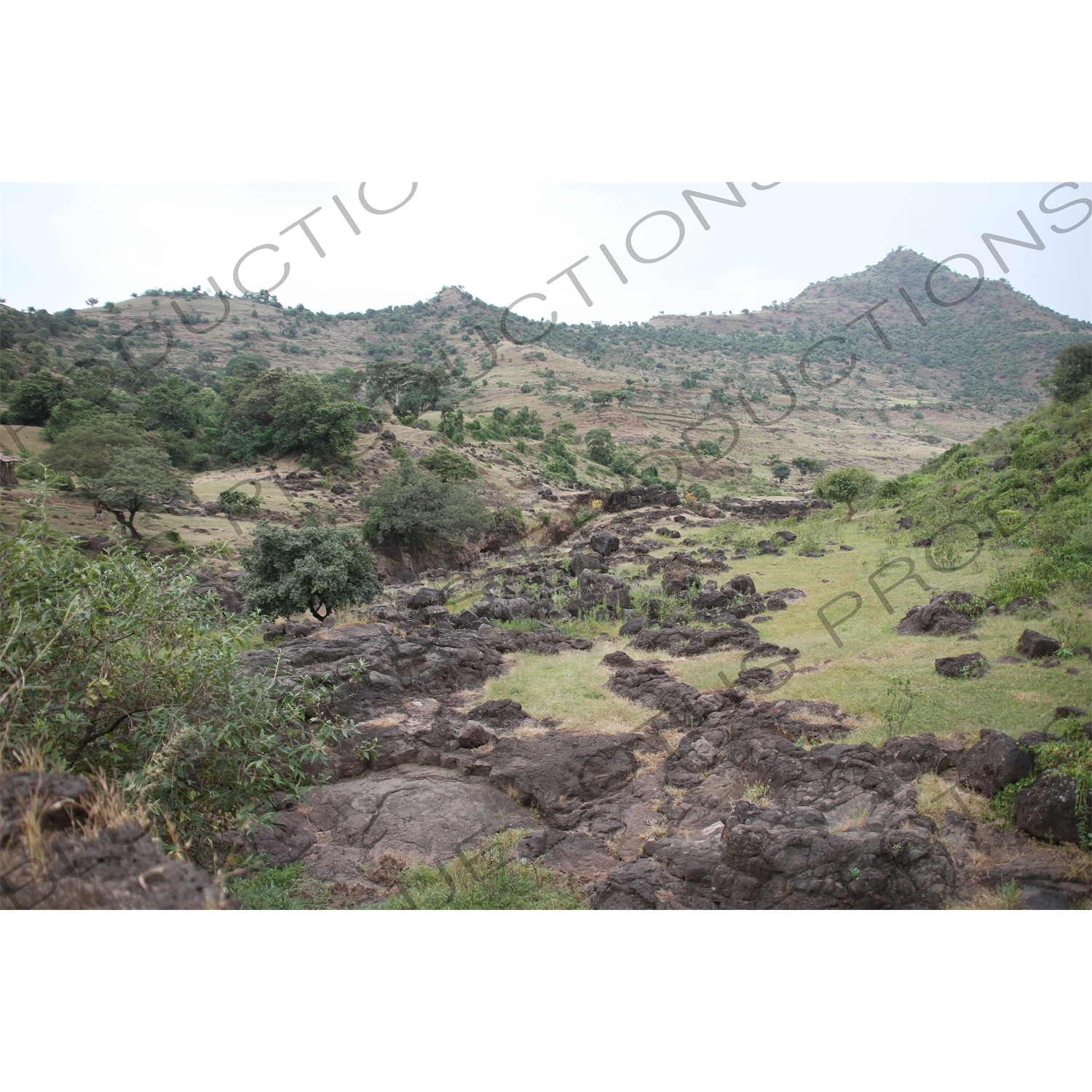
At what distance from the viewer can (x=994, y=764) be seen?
5.97 meters

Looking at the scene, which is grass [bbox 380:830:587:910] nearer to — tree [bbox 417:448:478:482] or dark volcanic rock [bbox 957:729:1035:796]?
dark volcanic rock [bbox 957:729:1035:796]

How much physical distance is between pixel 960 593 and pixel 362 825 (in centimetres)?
1133

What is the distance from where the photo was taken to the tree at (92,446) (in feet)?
88.8

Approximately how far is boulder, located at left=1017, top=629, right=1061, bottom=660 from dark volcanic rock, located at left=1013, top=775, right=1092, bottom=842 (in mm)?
4440

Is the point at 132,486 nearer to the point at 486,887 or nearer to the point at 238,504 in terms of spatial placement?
the point at 238,504

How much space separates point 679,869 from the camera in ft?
17.6

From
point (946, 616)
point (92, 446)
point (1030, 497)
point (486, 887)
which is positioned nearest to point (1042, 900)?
point (486, 887)

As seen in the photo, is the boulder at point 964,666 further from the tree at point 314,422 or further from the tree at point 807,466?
the tree at point 807,466

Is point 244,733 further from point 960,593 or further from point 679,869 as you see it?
point 960,593

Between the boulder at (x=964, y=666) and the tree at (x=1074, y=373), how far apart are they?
65.4 feet

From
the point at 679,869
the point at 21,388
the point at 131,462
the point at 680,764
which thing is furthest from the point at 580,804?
the point at 21,388

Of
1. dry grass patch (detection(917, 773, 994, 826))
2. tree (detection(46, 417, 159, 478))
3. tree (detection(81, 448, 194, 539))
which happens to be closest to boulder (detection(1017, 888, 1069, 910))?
dry grass patch (detection(917, 773, 994, 826))

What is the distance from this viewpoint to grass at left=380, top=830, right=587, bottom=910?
17.7 ft

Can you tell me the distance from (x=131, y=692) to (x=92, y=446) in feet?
96.7
